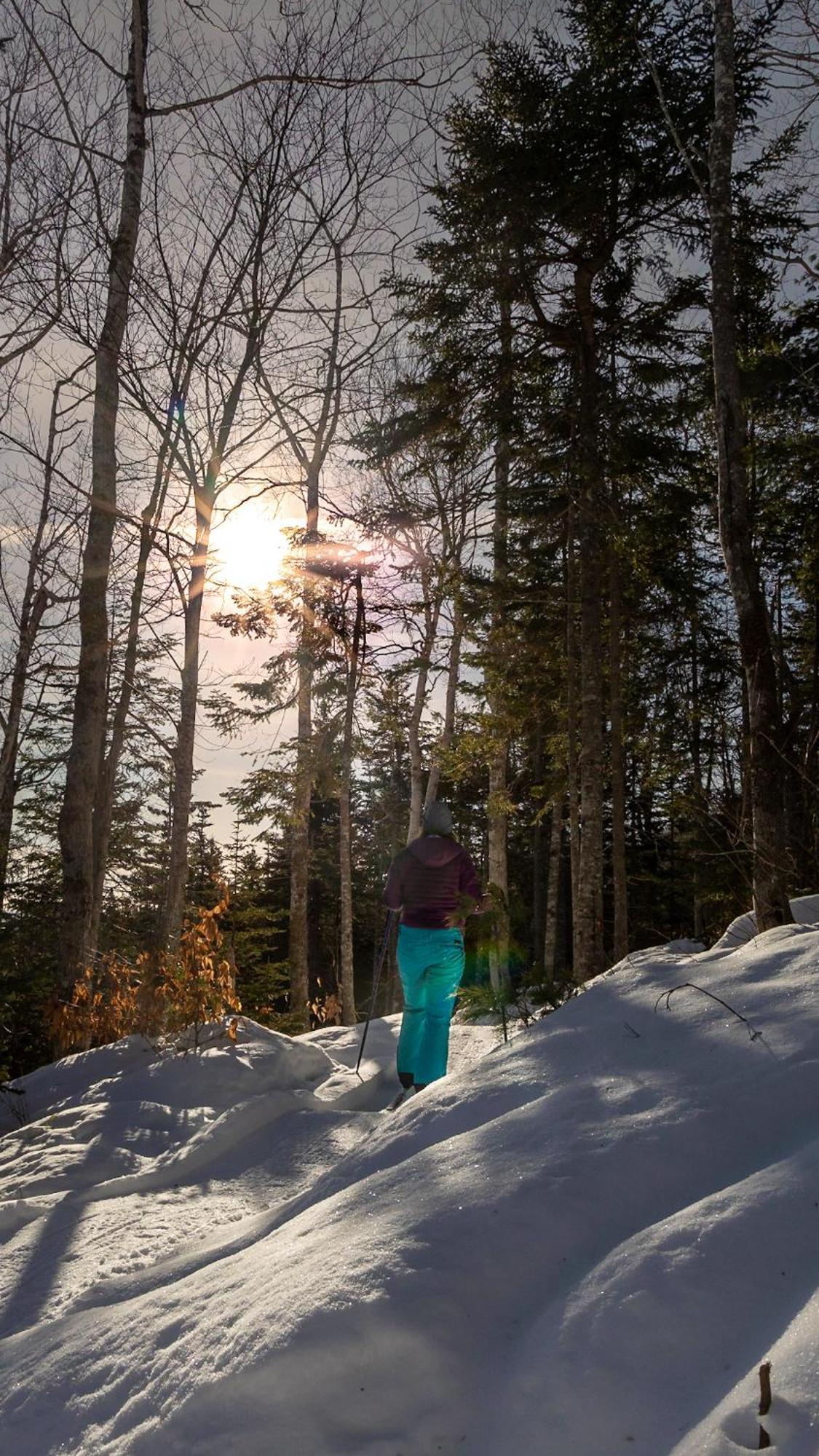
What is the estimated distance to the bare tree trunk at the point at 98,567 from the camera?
8.16 metres

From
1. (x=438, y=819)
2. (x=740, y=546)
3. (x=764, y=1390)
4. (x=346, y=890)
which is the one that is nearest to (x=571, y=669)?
(x=346, y=890)

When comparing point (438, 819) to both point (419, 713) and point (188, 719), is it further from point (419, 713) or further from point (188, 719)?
point (419, 713)

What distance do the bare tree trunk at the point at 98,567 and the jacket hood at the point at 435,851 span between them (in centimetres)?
372

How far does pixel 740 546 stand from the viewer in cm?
646

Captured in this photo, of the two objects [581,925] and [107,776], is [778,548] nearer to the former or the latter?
[581,925]

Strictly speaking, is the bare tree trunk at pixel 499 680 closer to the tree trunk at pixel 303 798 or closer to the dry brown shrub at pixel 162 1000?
the tree trunk at pixel 303 798

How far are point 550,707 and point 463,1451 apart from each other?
16.0 m

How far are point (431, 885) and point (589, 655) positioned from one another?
616 centimetres

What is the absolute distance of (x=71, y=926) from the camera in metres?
8.15

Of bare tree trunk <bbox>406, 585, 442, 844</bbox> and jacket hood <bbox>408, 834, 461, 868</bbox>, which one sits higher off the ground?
bare tree trunk <bbox>406, 585, 442, 844</bbox>

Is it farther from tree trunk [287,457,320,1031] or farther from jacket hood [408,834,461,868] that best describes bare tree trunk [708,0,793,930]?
tree trunk [287,457,320,1031]

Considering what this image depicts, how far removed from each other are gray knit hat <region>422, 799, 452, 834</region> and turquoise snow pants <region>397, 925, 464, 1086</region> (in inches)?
29.3

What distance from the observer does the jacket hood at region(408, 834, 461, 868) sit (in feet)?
19.6

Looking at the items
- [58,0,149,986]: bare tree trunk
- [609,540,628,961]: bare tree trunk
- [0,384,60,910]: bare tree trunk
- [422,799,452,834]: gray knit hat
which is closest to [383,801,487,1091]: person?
[422,799,452,834]: gray knit hat
